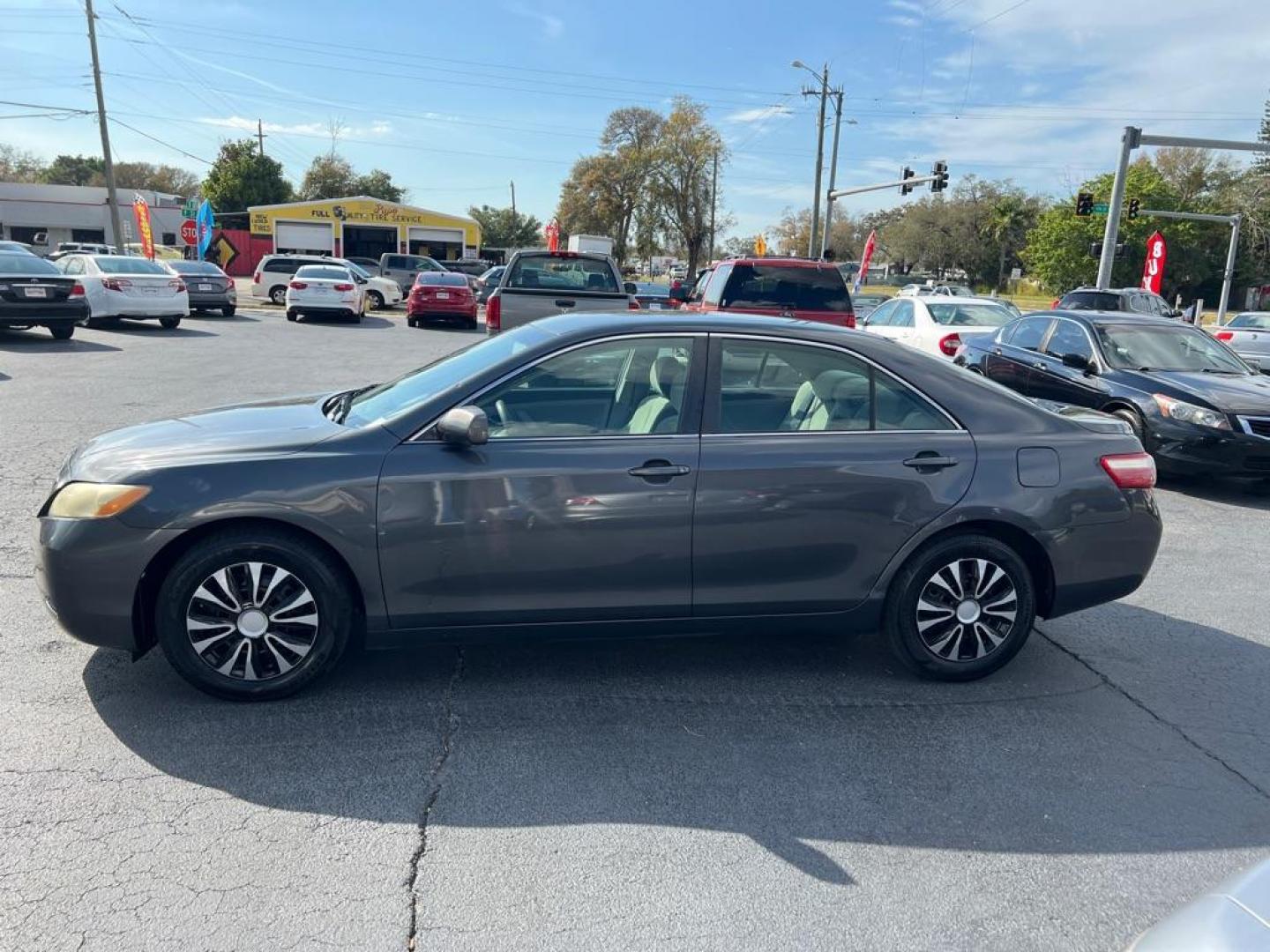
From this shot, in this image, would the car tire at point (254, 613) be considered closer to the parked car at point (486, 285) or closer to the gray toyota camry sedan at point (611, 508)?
the gray toyota camry sedan at point (611, 508)

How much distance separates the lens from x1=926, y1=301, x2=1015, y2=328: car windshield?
14.4 metres

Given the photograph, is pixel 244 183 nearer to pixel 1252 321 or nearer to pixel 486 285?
pixel 486 285

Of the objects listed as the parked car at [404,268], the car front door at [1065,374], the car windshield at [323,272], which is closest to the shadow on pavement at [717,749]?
Result: the car front door at [1065,374]

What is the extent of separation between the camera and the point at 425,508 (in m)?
3.70

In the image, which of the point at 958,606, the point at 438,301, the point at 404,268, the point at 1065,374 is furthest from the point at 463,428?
the point at 404,268

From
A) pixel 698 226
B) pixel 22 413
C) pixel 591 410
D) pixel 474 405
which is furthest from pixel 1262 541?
pixel 698 226

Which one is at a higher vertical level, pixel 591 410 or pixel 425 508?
pixel 591 410

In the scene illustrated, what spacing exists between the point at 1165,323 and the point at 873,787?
319 inches

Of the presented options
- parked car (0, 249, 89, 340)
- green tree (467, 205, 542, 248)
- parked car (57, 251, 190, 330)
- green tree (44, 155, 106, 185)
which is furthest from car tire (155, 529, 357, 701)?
green tree (44, 155, 106, 185)

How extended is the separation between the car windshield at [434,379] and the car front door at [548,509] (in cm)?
22

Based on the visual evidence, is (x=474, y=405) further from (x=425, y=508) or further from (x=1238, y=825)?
(x=1238, y=825)

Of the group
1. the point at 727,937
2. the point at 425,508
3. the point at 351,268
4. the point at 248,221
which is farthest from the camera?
the point at 248,221

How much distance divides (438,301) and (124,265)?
25.6 feet

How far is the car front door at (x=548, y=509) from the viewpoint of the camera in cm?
372
